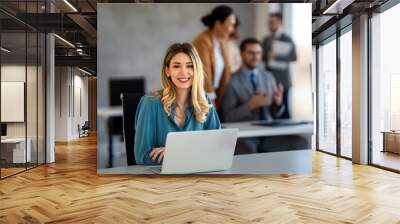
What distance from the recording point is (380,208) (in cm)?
454

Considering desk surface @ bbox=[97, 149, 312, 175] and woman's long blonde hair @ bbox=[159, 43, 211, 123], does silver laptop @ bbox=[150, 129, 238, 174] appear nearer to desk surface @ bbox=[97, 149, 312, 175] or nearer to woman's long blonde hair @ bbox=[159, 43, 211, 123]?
desk surface @ bbox=[97, 149, 312, 175]

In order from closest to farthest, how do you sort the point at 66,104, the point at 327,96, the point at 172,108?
the point at 172,108
the point at 327,96
the point at 66,104

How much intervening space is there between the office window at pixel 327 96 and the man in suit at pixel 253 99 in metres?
4.24

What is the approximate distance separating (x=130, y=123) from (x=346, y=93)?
551 centimetres

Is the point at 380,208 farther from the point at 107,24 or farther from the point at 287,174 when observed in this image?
the point at 107,24

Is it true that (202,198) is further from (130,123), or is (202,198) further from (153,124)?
(130,123)

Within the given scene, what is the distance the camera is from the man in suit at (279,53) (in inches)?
266

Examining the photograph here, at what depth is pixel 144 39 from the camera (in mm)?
6746

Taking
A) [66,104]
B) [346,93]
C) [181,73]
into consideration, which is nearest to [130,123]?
[181,73]

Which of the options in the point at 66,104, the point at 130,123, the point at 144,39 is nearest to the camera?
the point at 130,123

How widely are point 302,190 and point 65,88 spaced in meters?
13.2

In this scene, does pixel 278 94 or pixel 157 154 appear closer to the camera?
pixel 157 154

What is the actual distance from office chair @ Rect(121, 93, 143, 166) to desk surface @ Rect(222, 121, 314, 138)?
4.88 ft

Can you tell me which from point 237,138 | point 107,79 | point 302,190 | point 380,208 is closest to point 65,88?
point 107,79
